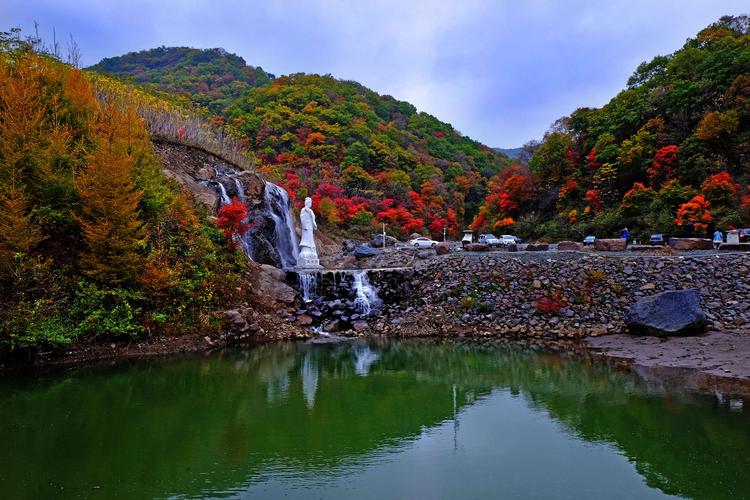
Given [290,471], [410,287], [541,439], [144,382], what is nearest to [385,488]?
[290,471]

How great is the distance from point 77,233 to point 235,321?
5.08m

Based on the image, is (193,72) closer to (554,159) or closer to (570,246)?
(554,159)

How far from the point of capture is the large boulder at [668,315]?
13.5 m

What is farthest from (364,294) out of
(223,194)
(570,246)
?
(570,246)

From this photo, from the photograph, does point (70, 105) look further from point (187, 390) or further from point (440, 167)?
point (440, 167)

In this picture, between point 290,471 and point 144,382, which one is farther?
point 144,382

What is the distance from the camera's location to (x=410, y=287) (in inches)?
746

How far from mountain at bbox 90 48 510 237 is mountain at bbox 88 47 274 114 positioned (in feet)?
2.59

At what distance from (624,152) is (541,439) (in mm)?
33887

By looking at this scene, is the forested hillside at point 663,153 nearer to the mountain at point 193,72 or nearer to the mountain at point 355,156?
the mountain at point 355,156

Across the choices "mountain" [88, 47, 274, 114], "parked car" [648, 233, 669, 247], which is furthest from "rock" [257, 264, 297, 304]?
"mountain" [88, 47, 274, 114]

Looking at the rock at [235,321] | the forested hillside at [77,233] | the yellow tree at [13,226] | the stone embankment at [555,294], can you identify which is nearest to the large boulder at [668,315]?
the stone embankment at [555,294]

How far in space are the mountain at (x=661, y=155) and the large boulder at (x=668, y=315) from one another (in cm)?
1571

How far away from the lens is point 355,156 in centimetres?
4834
